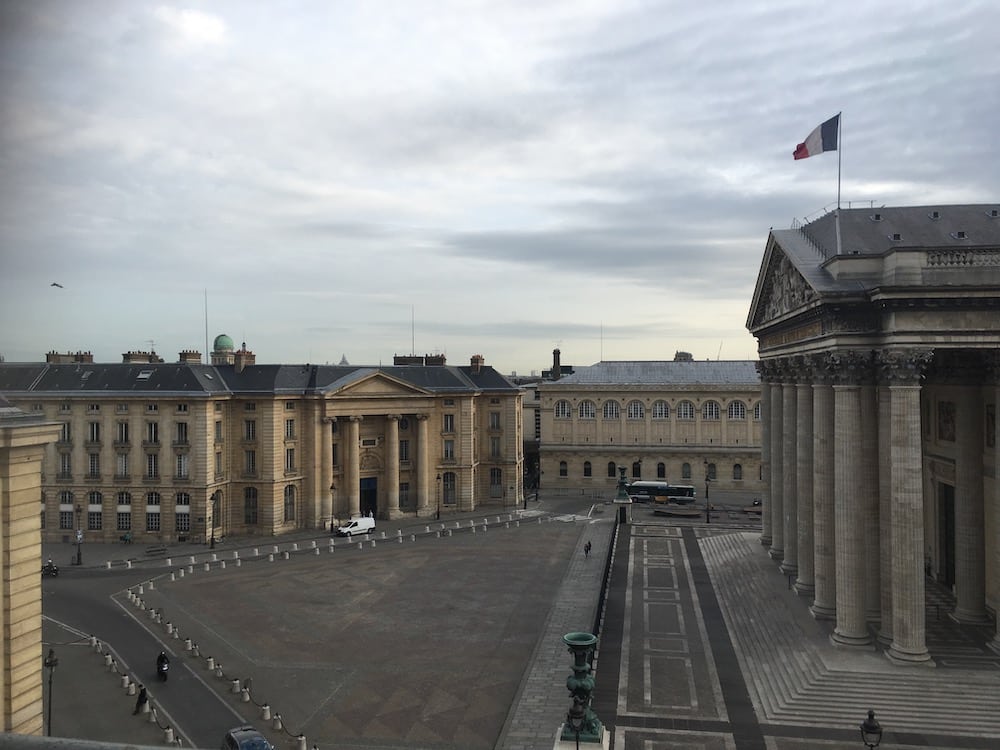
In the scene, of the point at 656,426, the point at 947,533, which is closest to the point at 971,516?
the point at 947,533

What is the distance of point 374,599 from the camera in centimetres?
4266

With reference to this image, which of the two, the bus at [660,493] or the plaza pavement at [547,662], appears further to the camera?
the bus at [660,493]

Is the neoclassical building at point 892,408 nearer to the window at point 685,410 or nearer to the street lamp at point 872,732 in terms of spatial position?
the street lamp at point 872,732

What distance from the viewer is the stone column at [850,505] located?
30.0 meters

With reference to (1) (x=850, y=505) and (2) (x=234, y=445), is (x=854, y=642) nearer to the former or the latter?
(1) (x=850, y=505)

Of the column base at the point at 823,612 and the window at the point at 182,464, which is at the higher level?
the window at the point at 182,464

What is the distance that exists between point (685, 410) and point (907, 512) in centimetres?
5824

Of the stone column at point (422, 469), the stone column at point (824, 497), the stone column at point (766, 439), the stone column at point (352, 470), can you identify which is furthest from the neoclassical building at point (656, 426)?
the stone column at point (824, 497)

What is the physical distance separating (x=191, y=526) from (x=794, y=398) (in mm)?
47861

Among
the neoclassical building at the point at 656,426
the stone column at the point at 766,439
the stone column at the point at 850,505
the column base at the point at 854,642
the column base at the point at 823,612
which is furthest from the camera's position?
the neoclassical building at the point at 656,426

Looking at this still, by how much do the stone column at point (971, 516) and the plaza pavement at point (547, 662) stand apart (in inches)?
64.7

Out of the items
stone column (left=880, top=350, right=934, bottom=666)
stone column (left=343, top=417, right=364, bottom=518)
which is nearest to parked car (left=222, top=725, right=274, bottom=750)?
stone column (left=880, top=350, right=934, bottom=666)

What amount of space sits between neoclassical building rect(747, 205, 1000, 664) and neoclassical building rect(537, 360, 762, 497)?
4435 centimetres

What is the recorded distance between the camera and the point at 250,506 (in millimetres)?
63406
